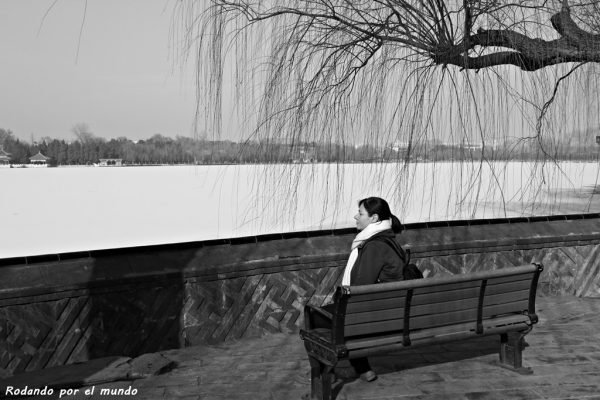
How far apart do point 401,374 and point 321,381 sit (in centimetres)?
76

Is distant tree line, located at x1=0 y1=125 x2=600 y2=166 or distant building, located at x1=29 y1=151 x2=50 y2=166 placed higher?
distant tree line, located at x1=0 y1=125 x2=600 y2=166

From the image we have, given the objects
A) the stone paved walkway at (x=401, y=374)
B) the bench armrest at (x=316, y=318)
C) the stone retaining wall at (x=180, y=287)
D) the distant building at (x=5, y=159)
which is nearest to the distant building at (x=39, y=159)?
the distant building at (x=5, y=159)

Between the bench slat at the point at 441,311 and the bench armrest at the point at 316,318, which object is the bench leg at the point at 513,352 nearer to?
the bench slat at the point at 441,311

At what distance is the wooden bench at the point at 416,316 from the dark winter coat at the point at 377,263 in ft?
0.66

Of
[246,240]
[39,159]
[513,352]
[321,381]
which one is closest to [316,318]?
[321,381]

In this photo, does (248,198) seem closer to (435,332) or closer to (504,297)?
(435,332)

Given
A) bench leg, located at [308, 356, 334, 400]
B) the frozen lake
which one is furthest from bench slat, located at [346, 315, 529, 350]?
the frozen lake

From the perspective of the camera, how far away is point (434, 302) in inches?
144

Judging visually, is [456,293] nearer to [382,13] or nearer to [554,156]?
[554,156]

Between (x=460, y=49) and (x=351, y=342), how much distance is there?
1942 mm

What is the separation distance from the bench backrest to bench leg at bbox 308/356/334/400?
259 mm

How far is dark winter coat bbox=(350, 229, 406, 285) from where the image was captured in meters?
3.66

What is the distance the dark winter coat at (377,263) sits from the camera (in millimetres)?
3660

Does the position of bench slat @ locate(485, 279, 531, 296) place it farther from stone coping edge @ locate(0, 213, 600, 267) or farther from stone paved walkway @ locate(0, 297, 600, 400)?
stone coping edge @ locate(0, 213, 600, 267)
